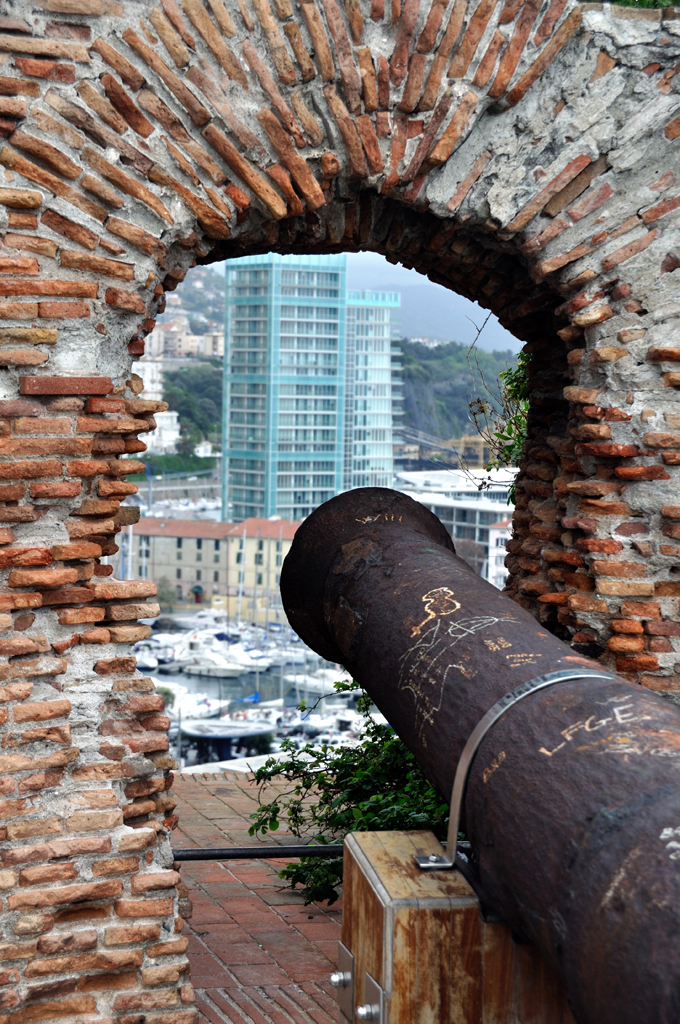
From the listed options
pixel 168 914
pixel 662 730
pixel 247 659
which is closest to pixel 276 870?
pixel 168 914

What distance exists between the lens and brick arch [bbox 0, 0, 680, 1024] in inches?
119

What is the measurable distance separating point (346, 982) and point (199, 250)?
2410 mm

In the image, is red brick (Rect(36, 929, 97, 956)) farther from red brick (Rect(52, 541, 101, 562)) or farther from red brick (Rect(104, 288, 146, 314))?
red brick (Rect(104, 288, 146, 314))

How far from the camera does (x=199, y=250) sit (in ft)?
11.2

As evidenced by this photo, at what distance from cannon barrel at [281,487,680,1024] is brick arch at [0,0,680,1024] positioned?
96 cm

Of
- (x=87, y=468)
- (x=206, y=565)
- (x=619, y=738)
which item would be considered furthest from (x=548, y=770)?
(x=206, y=565)

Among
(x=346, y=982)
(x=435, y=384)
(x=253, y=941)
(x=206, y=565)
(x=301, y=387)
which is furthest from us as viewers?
(x=206, y=565)

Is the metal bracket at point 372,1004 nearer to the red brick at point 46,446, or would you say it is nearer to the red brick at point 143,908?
the red brick at point 143,908

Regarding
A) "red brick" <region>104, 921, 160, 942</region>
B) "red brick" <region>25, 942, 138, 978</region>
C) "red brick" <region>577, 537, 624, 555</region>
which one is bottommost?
"red brick" <region>25, 942, 138, 978</region>

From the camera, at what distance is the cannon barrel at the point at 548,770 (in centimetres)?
159

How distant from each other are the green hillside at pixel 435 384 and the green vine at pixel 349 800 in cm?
2030

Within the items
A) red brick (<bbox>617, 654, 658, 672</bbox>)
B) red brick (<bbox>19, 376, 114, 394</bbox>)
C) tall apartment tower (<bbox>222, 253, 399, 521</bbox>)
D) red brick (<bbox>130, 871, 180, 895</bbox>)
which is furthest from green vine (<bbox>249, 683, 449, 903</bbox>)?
tall apartment tower (<bbox>222, 253, 399, 521</bbox>)

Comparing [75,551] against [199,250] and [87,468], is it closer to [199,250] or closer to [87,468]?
[87,468]

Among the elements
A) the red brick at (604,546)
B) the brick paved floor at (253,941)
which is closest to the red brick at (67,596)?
the brick paved floor at (253,941)
